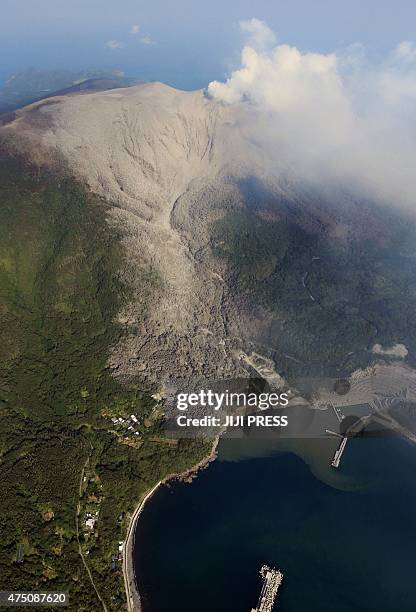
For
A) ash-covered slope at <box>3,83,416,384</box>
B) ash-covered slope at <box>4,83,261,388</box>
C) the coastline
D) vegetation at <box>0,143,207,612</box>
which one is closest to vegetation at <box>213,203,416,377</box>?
ash-covered slope at <box>3,83,416,384</box>

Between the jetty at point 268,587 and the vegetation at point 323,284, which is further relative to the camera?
the vegetation at point 323,284

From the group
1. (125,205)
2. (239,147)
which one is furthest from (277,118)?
(125,205)

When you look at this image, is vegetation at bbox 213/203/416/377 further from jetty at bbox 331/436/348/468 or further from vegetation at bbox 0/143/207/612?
vegetation at bbox 0/143/207/612

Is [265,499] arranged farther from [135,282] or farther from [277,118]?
[277,118]

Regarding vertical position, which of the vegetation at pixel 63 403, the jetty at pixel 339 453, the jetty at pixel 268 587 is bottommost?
the jetty at pixel 268 587

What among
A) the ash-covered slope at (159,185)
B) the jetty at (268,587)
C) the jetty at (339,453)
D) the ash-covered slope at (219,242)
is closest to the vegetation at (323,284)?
the ash-covered slope at (219,242)

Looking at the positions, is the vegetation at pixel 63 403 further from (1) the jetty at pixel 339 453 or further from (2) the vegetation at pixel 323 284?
(2) the vegetation at pixel 323 284
